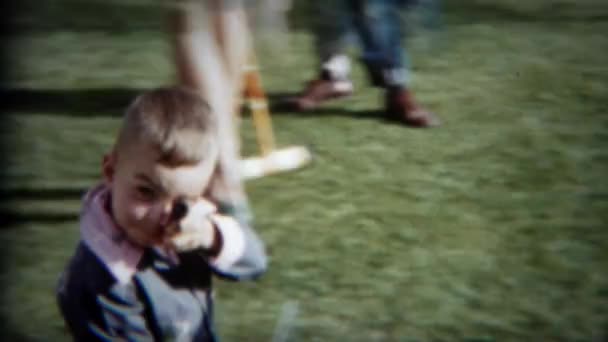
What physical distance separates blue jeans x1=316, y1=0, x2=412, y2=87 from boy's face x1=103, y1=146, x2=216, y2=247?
217 cm

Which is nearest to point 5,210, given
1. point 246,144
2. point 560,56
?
point 246,144

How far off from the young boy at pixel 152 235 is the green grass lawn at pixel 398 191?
2.11 feet

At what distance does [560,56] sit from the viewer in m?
4.72

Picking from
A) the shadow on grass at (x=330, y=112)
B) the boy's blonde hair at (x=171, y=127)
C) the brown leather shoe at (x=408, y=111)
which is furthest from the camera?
the shadow on grass at (x=330, y=112)

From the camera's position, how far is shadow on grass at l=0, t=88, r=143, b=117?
13.5 ft

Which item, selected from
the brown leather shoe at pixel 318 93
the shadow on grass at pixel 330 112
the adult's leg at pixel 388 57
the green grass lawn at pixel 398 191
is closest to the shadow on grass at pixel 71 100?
the green grass lawn at pixel 398 191

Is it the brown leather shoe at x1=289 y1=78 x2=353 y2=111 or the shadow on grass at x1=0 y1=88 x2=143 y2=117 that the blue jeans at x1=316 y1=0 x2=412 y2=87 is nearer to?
the brown leather shoe at x1=289 y1=78 x2=353 y2=111

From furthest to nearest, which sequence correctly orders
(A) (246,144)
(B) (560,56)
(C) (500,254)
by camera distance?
1. (B) (560,56)
2. (A) (246,144)
3. (C) (500,254)

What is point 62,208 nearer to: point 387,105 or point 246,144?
point 246,144

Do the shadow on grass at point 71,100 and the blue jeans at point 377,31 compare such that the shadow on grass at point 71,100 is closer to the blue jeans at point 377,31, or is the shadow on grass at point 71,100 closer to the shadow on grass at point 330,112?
the shadow on grass at point 330,112

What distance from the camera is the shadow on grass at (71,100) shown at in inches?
161

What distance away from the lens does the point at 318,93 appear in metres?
4.11

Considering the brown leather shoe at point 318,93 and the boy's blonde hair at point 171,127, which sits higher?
the boy's blonde hair at point 171,127

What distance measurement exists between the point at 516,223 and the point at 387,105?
1037mm
